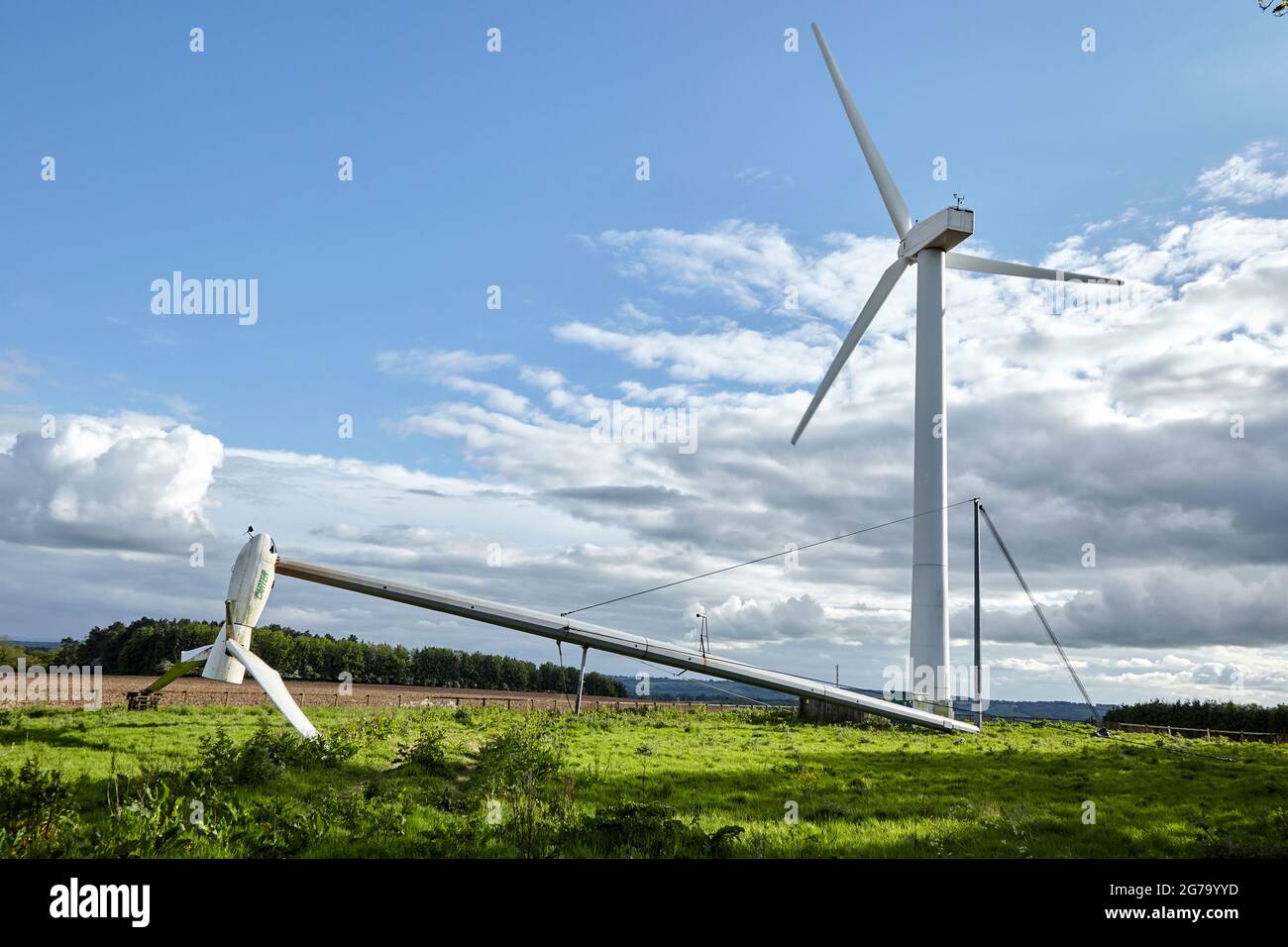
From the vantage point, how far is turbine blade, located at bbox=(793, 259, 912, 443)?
142 ft

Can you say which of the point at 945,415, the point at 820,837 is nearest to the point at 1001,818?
the point at 820,837

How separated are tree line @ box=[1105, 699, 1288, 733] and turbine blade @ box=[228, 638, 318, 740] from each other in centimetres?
6060

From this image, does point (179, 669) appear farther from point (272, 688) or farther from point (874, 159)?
point (874, 159)

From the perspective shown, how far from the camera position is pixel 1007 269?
4441cm

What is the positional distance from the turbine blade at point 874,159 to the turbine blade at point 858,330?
2.32m

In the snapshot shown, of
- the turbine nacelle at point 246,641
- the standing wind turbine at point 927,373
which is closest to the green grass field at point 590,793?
the turbine nacelle at point 246,641

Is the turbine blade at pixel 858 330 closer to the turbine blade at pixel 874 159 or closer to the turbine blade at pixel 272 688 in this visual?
the turbine blade at pixel 874 159

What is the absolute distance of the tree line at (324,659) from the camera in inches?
3349

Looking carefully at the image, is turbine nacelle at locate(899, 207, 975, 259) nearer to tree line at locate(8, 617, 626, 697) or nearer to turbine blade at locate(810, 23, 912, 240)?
turbine blade at locate(810, 23, 912, 240)
